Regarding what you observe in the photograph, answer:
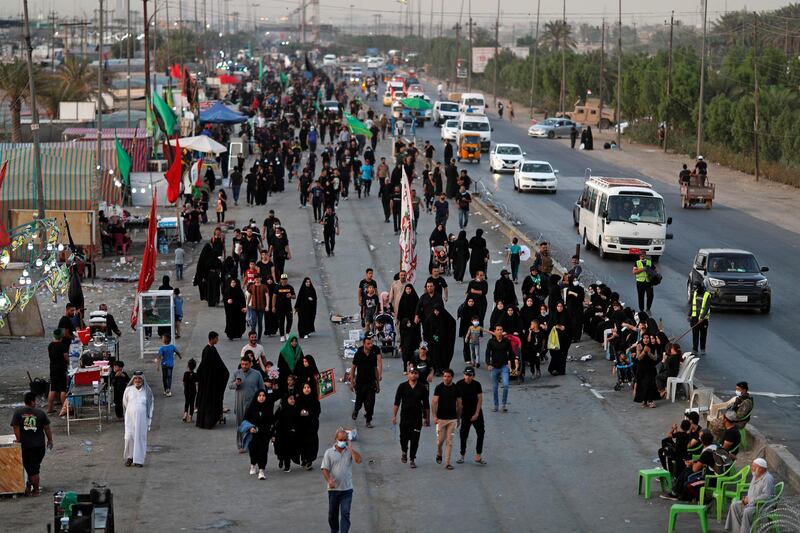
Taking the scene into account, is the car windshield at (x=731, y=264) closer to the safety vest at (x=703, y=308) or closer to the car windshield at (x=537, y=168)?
the safety vest at (x=703, y=308)

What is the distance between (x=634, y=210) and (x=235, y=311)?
13.2m

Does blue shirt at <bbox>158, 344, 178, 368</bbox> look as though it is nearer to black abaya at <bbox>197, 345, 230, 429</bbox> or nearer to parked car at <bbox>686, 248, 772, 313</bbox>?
black abaya at <bbox>197, 345, 230, 429</bbox>

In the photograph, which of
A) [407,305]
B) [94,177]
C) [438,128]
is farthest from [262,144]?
[407,305]

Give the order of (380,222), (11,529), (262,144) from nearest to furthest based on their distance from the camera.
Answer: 1. (11,529)
2. (380,222)
3. (262,144)

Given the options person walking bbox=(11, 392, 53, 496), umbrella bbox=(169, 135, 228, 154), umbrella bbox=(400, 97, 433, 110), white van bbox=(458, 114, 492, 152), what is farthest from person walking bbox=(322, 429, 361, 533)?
umbrella bbox=(400, 97, 433, 110)

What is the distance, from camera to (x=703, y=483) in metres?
15.8

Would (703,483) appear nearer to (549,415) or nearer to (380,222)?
(549,415)

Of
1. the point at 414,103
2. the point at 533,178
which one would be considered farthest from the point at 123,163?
the point at 414,103

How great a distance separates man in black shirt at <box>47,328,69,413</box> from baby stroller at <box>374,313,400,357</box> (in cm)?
545

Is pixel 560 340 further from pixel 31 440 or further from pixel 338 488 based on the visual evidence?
pixel 31 440

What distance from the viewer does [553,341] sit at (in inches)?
906

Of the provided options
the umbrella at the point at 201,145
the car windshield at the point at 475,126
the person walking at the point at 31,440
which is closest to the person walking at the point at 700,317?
the person walking at the point at 31,440

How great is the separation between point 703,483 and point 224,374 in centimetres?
704

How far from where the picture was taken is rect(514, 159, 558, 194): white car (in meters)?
50.6
